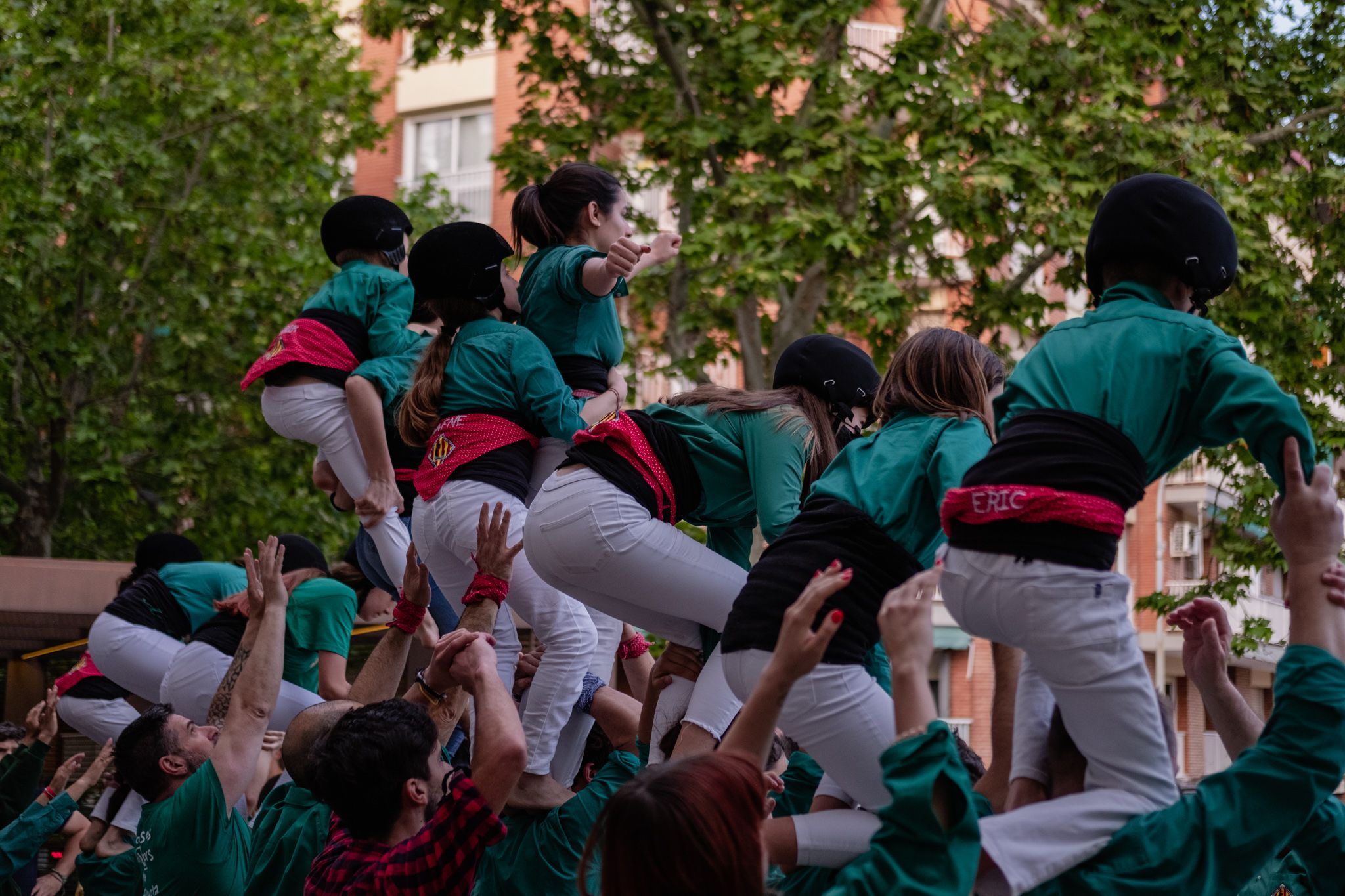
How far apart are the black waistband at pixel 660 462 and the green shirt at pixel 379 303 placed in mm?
2022

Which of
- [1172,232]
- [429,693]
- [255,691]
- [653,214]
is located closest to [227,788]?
[255,691]

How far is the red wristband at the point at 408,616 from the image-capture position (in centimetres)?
550

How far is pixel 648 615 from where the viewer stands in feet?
15.9

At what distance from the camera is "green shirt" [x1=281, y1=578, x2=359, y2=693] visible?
685cm

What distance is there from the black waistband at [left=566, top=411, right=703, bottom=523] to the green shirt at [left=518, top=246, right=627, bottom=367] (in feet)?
2.80

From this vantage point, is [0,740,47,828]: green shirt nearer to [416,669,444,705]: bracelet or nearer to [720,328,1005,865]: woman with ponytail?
[416,669,444,705]: bracelet

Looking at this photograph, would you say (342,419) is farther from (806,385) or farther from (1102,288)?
(1102,288)

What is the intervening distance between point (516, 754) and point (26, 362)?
50.3 ft

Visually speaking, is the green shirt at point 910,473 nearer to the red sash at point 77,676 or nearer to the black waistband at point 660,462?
the black waistband at point 660,462

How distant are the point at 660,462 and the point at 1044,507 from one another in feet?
4.96

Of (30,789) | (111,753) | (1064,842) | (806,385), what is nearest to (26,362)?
(30,789)

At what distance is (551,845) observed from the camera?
4867mm

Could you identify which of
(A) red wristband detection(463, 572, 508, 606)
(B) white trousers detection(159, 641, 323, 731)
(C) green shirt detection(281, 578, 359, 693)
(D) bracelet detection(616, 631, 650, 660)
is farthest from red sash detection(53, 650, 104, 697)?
(A) red wristband detection(463, 572, 508, 606)

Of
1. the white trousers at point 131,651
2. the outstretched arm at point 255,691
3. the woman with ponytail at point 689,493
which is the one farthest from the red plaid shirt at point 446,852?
the white trousers at point 131,651
